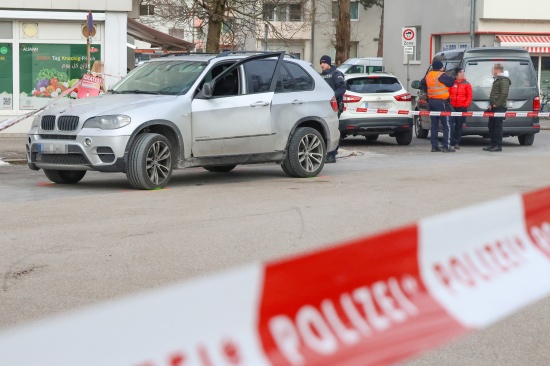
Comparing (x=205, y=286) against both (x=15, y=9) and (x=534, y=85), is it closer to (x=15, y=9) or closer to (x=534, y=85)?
(x=534, y=85)

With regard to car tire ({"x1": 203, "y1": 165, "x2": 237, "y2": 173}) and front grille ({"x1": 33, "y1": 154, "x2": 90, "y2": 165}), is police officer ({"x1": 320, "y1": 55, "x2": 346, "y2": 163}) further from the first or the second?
front grille ({"x1": 33, "y1": 154, "x2": 90, "y2": 165})

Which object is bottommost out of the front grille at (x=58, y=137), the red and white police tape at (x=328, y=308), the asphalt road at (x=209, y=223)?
the asphalt road at (x=209, y=223)

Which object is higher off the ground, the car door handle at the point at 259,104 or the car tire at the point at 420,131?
the car door handle at the point at 259,104

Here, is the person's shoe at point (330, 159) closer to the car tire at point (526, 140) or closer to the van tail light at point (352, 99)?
the van tail light at point (352, 99)

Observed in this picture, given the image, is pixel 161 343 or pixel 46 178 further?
pixel 46 178

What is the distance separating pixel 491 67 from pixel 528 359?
17681mm

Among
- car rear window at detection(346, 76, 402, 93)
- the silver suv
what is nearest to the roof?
car rear window at detection(346, 76, 402, 93)

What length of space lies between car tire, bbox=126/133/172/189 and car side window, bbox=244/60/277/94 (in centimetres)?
164

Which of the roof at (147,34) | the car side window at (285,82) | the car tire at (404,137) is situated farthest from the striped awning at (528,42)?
the car side window at (285,82)

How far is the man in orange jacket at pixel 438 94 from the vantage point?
20734 mm

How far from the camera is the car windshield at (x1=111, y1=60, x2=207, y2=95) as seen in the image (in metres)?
13.8

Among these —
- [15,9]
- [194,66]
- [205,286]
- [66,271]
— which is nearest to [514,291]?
[205,286]

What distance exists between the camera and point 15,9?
2409 cm

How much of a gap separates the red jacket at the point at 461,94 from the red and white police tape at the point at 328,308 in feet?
58.3
